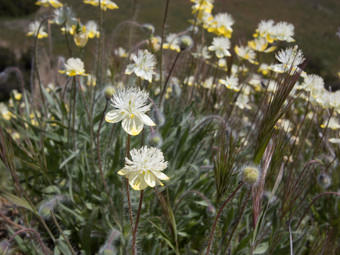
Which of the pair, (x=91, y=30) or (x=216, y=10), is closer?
(x=91, y=30)

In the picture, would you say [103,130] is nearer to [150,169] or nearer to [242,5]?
[150,169]

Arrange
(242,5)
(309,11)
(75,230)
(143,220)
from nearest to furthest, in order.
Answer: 1. (143,220)
2. (75,230)
3. (242,5)
4. (309,11)

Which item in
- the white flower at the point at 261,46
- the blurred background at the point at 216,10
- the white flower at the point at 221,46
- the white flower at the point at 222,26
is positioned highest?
the white flower at the point at 222,26

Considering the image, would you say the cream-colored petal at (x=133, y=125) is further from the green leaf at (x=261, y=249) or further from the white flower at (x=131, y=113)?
the green leaf at (x=261, y=249)

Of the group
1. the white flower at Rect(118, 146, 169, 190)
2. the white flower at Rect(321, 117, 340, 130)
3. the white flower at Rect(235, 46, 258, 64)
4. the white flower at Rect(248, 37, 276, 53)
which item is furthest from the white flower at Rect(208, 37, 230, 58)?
the white flower at Rect(118, 146, 169, 190)

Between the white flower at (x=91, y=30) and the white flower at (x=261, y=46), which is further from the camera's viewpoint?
the white flower at (x=91, y=30)

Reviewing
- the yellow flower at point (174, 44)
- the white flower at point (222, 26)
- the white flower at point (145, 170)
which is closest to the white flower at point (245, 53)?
the white flower at point (222, 26)

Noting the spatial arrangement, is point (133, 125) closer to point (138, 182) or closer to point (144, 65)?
point (138, 182)

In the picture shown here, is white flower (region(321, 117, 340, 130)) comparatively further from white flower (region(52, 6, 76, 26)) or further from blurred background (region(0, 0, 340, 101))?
white flower (region(52, 6, 76, 26))

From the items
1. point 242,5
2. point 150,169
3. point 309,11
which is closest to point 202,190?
point 150,169

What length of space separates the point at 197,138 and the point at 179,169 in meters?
0.36

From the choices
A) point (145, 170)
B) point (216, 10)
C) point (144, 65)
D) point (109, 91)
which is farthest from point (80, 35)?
point (216, 10)

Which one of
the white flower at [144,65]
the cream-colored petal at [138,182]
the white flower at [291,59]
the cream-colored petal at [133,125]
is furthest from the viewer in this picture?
the white flower at [144,65]

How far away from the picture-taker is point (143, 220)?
2205 millimetres
